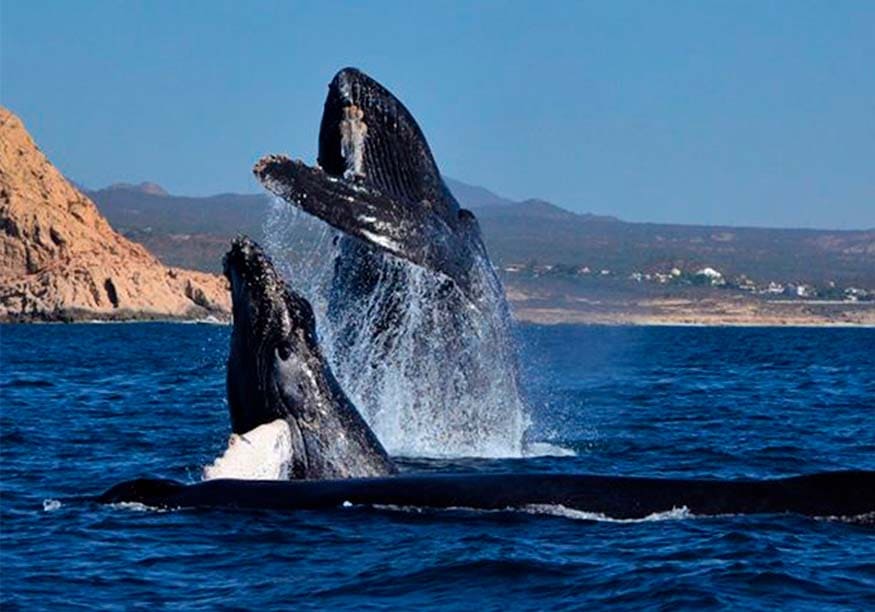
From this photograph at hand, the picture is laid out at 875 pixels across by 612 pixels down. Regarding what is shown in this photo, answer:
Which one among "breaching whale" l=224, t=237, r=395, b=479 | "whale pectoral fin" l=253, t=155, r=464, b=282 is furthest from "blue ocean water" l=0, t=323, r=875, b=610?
"whale pectoral fin" l=253, t=155, r=464, b=282

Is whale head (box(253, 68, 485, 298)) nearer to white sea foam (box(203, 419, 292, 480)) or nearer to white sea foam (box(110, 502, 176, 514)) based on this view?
white sea foam (box(203, 419, 292, 480))

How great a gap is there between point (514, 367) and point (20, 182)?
8399cm

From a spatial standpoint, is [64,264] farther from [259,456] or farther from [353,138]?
[259,456]

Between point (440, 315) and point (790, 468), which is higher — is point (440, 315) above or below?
above

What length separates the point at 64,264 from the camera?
9219cm

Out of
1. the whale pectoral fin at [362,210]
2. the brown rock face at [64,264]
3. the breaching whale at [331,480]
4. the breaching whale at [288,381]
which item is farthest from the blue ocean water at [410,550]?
the brown rock face at [64,264]

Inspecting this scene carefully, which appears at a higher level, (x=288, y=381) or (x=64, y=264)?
(x=64, y=264)

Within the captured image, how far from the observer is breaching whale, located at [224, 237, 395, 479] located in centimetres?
1188

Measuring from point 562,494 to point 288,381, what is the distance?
2.10 metres

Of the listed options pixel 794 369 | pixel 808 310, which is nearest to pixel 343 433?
pixel 794 369

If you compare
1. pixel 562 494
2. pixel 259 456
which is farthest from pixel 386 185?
pixel 562 494

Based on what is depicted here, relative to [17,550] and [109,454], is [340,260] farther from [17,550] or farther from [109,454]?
[17,550]

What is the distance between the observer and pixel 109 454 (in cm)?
1584

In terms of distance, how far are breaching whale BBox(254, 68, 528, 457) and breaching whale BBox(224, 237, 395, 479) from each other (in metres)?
1.89
